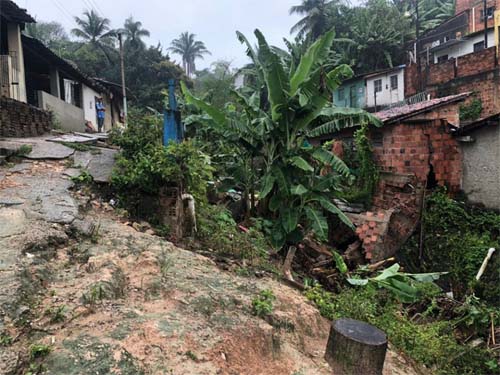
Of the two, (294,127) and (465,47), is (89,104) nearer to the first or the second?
(294,127)

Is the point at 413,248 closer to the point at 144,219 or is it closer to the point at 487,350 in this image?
the point at 487,350

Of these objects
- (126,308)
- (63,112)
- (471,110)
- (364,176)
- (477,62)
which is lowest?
(126,308)

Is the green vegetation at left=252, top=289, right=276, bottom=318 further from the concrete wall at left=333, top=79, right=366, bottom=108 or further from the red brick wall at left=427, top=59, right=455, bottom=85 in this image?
the concrete wall at left=333, top=79, right=366, bottom=108

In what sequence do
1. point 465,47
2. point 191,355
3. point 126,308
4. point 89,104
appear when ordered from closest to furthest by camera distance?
point 191,355 < point 126,308 < point 89,104 < point 465,47

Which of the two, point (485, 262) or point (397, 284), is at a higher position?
point (397, 284)

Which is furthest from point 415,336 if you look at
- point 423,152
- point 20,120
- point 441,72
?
point 441,72

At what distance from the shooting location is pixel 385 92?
2045 cm

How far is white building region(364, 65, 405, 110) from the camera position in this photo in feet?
65.0

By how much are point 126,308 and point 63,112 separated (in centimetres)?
1249

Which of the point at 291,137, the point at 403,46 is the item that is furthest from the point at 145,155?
the point at 403,46

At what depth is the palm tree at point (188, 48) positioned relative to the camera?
51062 mm

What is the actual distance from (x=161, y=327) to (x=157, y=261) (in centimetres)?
124

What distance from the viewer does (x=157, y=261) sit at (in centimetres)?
376

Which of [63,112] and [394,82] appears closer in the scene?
[63,112]
